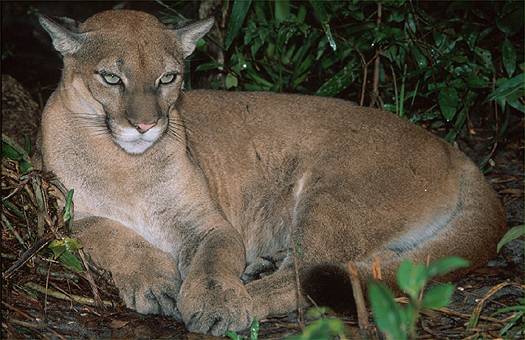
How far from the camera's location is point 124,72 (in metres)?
4.07

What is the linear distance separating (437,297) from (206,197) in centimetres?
222

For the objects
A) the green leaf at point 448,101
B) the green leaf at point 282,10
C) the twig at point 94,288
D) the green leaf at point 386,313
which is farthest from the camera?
the green leaf at point 282,10

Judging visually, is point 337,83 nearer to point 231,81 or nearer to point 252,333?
point 231,81

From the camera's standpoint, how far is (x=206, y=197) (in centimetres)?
447

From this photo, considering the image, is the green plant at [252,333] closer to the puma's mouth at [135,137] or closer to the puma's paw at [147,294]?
the puma's paw at [147,294]

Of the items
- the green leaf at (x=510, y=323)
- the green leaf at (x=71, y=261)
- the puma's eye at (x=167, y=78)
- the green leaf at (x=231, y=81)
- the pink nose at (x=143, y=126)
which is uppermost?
the puma's eye at (x=167, y=78)

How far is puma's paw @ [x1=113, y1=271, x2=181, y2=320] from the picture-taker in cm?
393

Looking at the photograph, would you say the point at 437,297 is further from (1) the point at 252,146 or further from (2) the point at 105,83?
(1) the point at 252,146

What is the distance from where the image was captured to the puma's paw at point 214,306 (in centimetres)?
376

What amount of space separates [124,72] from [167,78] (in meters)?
0.23

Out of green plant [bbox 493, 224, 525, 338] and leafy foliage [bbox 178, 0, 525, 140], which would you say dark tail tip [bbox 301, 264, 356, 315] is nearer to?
green plant [bbox 493, 224, 525, 338]

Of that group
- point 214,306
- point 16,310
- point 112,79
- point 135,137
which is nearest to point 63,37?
point 112,79

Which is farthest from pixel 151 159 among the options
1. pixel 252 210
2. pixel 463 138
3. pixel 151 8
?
pixel 151 8

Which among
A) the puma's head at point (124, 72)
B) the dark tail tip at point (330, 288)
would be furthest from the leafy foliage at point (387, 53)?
the dark tail tip at point (330, 288)
